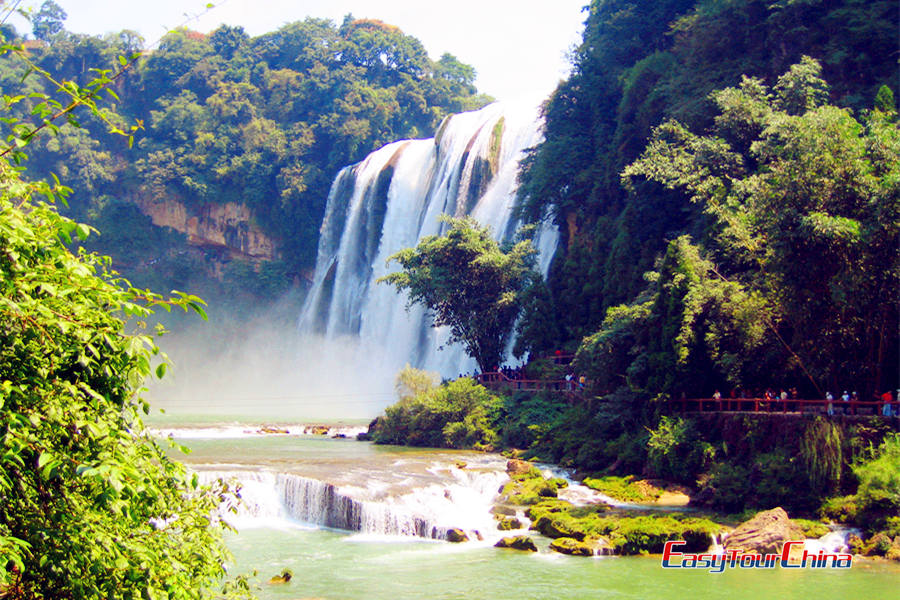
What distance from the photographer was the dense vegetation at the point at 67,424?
430 cm

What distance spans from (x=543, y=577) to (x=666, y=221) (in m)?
15.8

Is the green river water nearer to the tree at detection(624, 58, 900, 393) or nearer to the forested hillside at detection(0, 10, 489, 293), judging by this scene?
the tree at detection(624, 58, 900, 393)

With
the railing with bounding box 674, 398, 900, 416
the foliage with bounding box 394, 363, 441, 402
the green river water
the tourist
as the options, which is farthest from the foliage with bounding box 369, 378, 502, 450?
the tourist

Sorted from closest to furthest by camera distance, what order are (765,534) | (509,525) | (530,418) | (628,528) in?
(765,534) → (628,528) → (509,525) → (530,418)

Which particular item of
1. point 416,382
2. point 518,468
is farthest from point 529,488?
point 416,382

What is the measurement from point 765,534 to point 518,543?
4187 mm

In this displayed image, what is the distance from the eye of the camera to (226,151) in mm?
63031

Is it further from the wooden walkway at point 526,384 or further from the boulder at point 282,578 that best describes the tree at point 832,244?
the boulder at point 282,578

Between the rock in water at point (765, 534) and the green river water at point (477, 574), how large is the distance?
1.97 feet

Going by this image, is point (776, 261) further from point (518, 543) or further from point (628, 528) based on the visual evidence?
point (518, 543)

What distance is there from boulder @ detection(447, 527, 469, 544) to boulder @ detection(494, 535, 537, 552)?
0.82 metres

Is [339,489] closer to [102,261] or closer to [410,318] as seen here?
[102,261]

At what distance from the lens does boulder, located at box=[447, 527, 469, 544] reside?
15945mm

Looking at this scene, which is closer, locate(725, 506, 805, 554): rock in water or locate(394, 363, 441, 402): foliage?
locate(725, 506, 805, 554): rock in water
